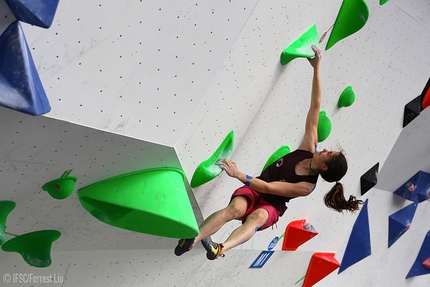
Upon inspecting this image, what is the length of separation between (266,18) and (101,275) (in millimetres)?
1498

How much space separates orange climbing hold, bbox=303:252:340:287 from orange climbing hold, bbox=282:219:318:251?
381 mm

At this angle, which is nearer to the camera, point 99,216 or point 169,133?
point 169,133

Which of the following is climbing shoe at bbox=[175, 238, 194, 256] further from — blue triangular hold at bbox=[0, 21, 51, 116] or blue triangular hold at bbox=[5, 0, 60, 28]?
blue triangular hold at bbox=[5, 0, 60, 28]

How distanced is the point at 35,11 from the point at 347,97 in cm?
198

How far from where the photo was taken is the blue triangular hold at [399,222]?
457 cm

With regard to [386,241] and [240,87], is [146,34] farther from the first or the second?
[386,241]

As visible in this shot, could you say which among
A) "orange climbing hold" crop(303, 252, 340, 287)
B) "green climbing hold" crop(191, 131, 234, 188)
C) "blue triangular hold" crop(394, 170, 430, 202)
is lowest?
"orange climbing hold" crop(303, 252, 340, 287)

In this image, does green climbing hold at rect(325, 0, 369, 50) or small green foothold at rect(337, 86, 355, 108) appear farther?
small green foothold at rect(337, 86, 355, 108)

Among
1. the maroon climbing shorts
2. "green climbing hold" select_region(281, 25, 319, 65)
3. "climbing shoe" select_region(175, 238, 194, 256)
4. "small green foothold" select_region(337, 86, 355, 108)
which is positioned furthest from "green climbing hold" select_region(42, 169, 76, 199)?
"small green foothold" select_region(337, 86, 355, 108)

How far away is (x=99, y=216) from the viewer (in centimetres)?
226

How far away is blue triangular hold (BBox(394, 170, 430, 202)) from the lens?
4.50 m

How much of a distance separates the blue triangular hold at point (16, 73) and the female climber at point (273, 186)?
106 cm

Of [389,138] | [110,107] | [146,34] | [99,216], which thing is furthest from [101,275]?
[389,138]

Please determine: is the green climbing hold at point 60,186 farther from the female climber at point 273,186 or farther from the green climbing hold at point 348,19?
the green climbing hold at point 348,19
